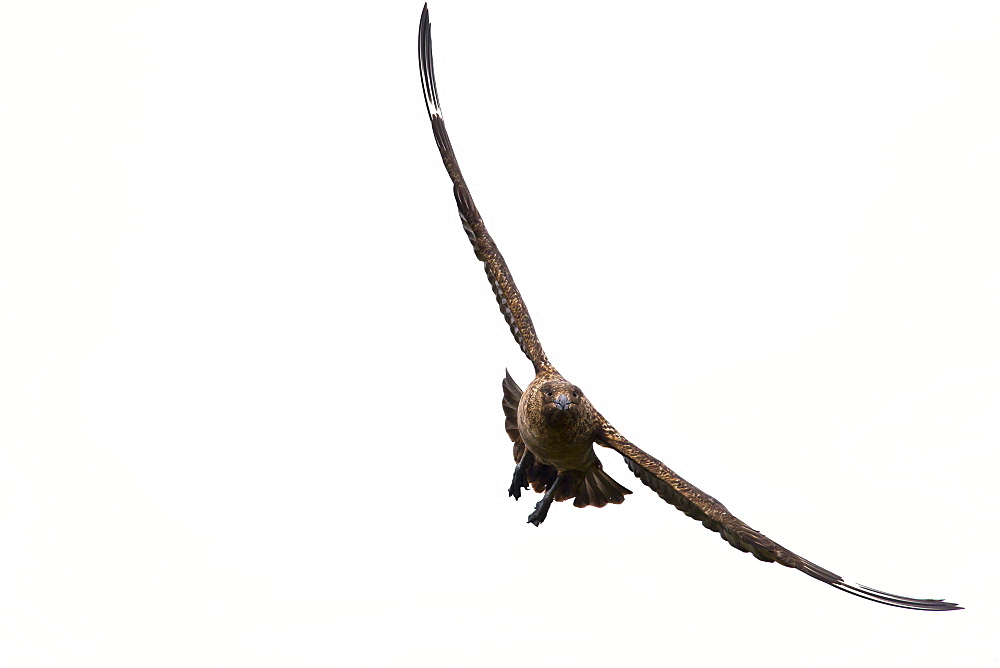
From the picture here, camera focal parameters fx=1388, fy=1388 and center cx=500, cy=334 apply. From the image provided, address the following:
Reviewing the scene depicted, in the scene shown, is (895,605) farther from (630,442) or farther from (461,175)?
(461,175)

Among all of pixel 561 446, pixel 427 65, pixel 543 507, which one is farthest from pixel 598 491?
pixel 427 65

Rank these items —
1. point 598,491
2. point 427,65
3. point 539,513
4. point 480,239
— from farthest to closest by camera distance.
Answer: point 427,65 < point 480,239 < point 598,491 < point 539,513

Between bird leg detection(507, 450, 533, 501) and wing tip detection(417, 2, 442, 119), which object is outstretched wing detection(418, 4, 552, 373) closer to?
wing tip detection(417, 2, 442, 119)

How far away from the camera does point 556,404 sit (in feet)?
41.8

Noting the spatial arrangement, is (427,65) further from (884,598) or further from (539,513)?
(884,598)

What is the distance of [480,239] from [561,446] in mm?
2665

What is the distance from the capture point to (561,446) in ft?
42.9

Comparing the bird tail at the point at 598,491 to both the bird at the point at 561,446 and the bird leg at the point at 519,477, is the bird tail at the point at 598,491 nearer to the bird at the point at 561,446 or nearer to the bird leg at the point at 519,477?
the bird at the point at 561,446

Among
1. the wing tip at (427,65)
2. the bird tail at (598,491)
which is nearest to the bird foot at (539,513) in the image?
the bird tail at (598,491)

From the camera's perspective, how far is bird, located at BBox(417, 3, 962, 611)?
12.6 metres

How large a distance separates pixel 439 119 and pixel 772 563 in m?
6.07

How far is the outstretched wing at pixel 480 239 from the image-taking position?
46.3 feet

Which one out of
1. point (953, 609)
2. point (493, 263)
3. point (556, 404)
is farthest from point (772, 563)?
point (493, 263)

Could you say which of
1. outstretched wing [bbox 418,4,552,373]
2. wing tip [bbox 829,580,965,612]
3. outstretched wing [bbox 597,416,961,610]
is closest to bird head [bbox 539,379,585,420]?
outstretched wing [bbox 597,416,961,610]
